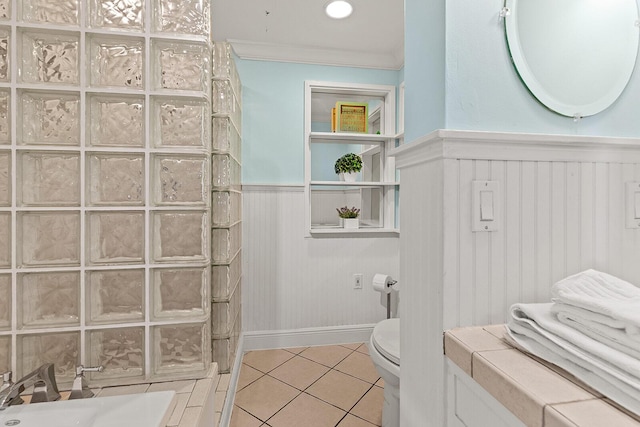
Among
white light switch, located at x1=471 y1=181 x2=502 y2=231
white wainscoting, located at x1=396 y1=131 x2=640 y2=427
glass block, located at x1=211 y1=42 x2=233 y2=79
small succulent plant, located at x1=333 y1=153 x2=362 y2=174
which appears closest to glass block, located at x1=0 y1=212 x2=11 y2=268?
glass block, located at x1=211 y1=42 x2=233 y2=79

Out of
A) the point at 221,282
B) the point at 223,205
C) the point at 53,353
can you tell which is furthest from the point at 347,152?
the point at 53,353

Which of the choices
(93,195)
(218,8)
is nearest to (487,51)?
(93,195)

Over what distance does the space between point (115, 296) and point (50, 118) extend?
2.41ft

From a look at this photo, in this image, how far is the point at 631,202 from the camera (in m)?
0.77

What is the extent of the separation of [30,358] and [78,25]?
1.29 metres

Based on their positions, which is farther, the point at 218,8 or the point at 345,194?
the point at 345,194

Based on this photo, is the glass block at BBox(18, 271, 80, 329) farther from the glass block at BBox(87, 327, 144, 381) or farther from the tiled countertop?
the tiled countertop

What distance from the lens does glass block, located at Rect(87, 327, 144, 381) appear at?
4.20 feet

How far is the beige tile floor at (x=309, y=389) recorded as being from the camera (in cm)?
165

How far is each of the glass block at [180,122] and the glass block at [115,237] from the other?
333 mm

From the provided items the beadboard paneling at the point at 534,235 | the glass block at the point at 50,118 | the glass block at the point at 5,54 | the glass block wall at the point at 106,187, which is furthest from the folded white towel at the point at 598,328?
the glass block at the point at 5,54

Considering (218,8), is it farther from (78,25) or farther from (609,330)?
(609,330)

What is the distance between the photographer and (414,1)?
2.83 feet

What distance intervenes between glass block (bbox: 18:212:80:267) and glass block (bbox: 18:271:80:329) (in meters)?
0.06
